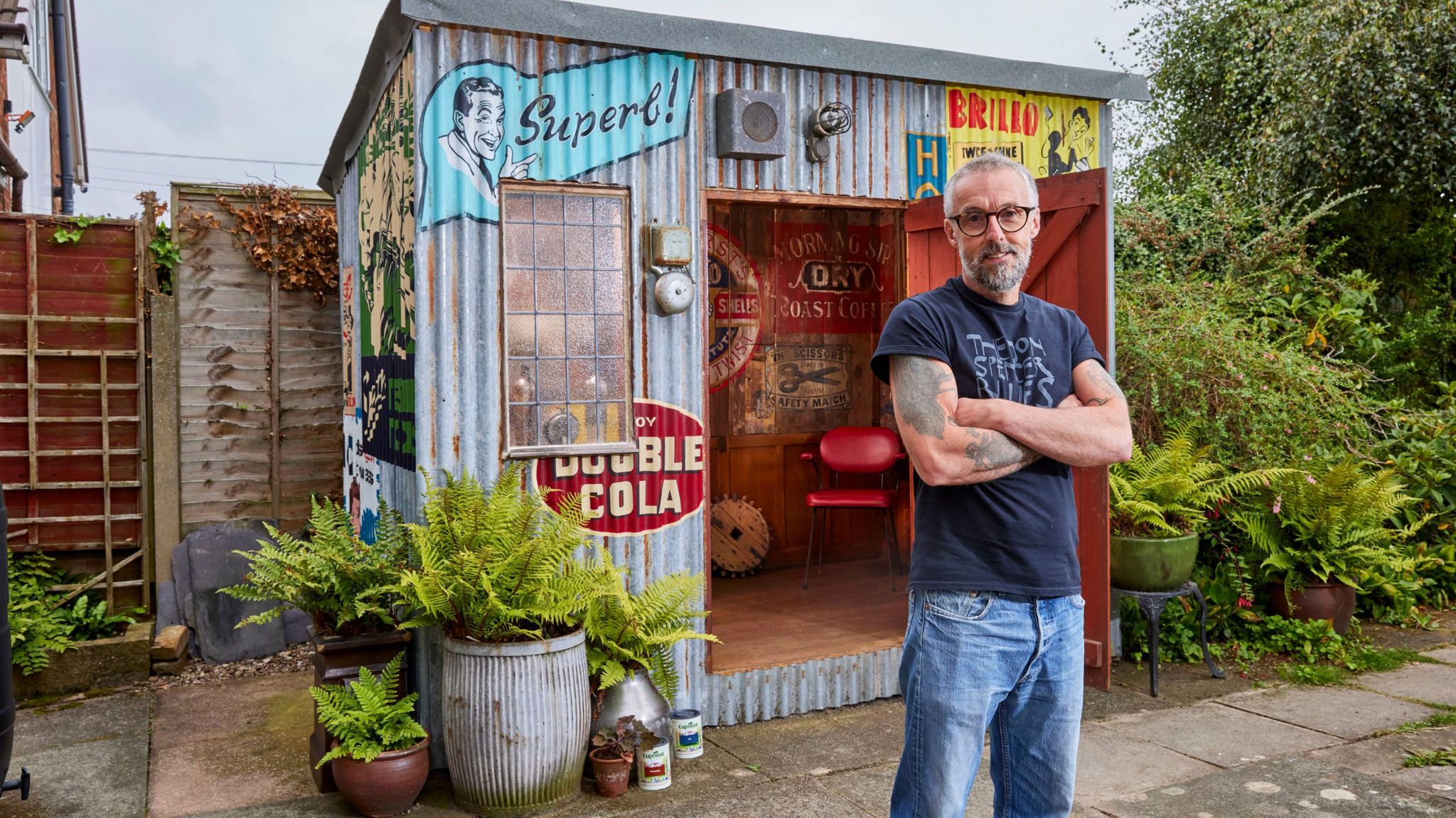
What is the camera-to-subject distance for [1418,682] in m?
A: 5.84

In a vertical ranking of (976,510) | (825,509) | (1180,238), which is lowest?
(825,509)

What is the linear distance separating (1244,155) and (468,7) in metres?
11.3

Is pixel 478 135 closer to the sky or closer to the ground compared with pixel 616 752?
closer to the sky

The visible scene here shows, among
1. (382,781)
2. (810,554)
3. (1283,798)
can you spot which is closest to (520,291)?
(382,781)

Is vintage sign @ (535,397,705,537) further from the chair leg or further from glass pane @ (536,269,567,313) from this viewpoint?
the chair leg

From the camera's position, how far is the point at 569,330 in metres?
4.89

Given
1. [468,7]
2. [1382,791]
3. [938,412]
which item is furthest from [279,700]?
[1382,791]

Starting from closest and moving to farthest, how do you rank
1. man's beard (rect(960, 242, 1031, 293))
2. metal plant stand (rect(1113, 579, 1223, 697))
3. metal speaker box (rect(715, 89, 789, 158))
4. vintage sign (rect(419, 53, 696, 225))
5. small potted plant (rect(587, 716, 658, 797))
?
1. man's beard (rect(960, 242, 1031, 293))
2. small potted plant (rect(587, 716, 658, 797))
3. vintage sign (rect(419, 53, 696, 225))
4. metal speaker box (rect(715, 89, 789, 158))
5. metal plant stand (rect(1113, 579, 1223, 697))

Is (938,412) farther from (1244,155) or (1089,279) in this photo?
(1244,155)

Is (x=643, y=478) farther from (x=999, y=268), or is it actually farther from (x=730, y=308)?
(x=730, y=308)

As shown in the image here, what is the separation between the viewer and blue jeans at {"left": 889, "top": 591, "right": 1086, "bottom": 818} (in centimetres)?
236

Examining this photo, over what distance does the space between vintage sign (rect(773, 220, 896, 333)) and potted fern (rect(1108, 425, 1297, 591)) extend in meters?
2.66

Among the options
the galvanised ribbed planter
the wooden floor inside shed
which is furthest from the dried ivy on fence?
the galvanised ribbed planter

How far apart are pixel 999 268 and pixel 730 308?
18.5ft
